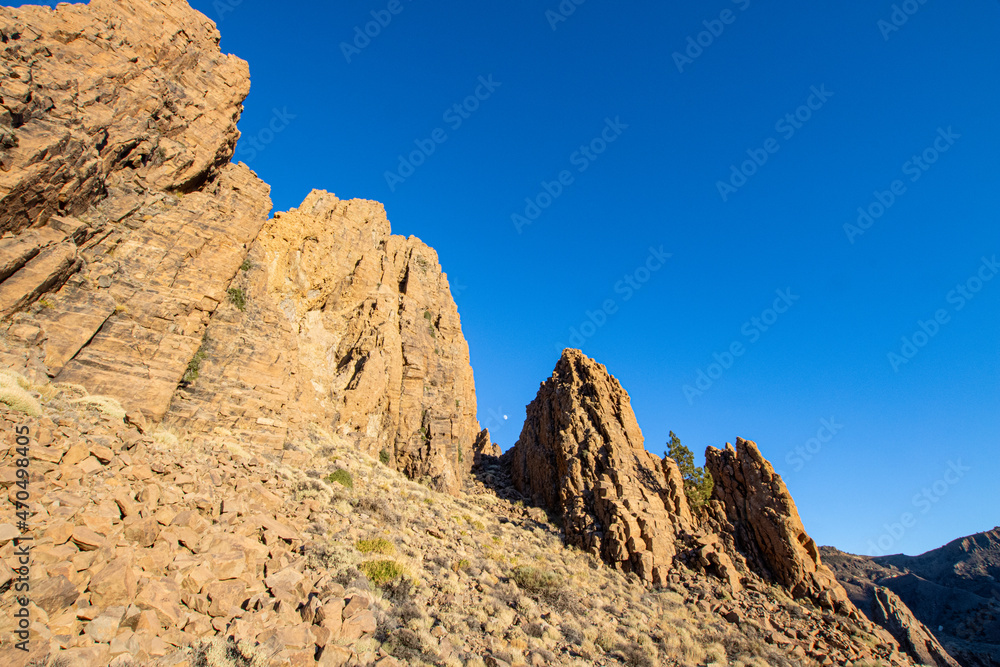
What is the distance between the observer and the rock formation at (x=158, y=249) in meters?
15.7

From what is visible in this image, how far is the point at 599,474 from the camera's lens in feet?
106

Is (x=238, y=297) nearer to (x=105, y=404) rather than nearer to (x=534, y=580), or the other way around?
(x=105, y=404)

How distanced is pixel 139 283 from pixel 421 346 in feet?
77.5

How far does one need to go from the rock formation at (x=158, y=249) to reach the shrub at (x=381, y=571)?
33.1 ft

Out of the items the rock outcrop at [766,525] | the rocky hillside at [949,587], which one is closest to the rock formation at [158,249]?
the rock outcrop at [766,525]

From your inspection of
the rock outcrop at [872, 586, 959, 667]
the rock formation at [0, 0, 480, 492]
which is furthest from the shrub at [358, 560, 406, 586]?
the rock outcrop at [872, 586, 959, 667]

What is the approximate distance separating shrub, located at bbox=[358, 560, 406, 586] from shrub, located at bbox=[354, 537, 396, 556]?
1.14 metres

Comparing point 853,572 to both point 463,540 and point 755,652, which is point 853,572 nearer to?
point 755,652

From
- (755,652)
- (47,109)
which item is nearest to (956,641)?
(755,652)

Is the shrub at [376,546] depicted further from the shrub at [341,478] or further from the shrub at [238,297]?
the shrub at [238,297]

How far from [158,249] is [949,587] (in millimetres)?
97884

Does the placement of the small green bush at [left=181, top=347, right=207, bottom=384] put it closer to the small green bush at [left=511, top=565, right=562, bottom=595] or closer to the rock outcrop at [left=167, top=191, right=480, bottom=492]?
the rock outcrop at [left=167, top=191, right=480, bottom=492]

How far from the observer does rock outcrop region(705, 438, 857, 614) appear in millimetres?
25203

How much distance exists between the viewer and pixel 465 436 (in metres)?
44.3
